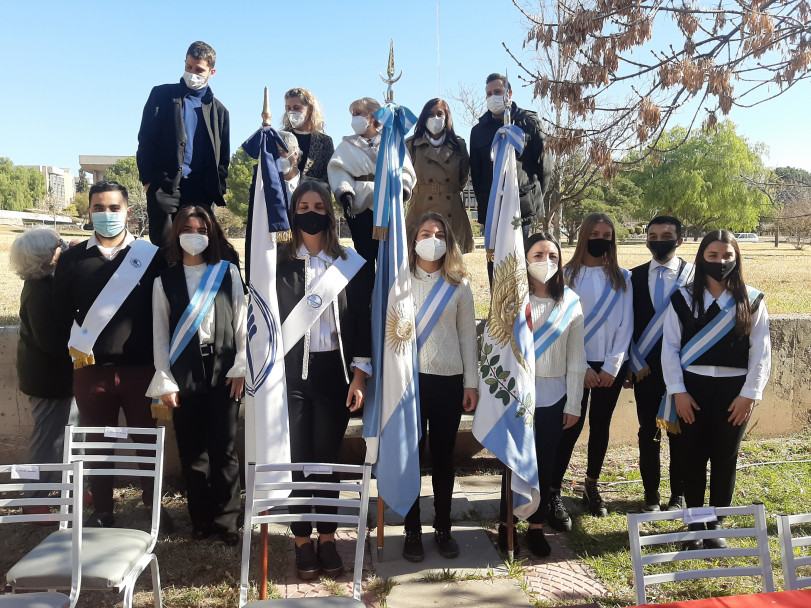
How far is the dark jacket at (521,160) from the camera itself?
16.7ft

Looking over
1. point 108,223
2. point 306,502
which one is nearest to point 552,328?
point 306,502

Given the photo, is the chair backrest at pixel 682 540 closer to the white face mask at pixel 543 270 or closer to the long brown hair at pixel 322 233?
the white face mask at pixel 543 270

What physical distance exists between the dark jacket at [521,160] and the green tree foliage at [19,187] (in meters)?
89.1

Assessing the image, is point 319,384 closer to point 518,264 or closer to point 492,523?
point 518,264

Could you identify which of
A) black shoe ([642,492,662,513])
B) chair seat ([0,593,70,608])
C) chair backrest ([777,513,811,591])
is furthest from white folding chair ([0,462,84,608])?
black shoe ([642,492,662,513])

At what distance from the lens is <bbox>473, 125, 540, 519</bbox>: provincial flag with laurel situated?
3883 mm

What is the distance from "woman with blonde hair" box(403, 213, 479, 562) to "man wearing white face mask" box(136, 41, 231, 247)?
1.95 metres

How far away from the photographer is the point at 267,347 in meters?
3.67

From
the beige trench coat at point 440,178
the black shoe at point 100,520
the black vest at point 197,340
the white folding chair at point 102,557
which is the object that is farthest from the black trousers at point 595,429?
the black shoe at point 100,520

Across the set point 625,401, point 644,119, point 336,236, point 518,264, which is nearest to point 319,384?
point 336,236

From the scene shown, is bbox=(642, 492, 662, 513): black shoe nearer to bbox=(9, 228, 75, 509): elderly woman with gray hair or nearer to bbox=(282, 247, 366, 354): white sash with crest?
bbox=(282, 247, 366, 354): white sash with crest

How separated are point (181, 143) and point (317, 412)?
243 centimetres

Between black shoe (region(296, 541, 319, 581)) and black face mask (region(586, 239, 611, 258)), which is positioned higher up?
black face mask (region(586, 239, 611, 258))

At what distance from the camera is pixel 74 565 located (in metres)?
2.67
